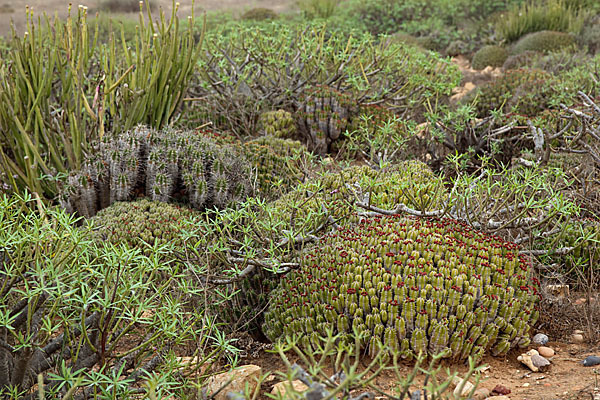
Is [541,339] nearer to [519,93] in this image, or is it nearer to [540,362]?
[540,362]

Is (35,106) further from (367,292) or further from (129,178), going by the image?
(367,292)

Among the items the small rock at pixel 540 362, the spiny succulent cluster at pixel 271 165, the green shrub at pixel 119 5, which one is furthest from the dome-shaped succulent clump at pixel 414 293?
the green shrub at pixel 119 5

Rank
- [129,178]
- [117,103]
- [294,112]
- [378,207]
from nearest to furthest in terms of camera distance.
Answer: [378,207]
[129,178]
[117,103]
[294,112]

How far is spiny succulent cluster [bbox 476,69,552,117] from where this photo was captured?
7.68m

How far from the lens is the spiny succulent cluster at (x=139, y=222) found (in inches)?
171

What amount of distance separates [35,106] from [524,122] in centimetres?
472

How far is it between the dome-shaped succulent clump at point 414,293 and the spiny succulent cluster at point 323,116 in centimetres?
364

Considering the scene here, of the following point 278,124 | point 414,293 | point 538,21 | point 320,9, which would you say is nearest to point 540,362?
point 414,293

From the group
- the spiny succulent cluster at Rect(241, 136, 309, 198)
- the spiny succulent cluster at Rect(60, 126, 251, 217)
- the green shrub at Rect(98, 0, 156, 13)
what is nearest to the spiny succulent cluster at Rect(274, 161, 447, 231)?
the spiny succulent cluster at Rect(60, 126, 251, 217)

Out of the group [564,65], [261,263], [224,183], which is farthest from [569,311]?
[564,65]

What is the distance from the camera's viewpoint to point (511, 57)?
39.9 ft

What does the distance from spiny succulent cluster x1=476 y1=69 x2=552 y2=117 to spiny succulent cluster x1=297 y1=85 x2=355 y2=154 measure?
1679mm

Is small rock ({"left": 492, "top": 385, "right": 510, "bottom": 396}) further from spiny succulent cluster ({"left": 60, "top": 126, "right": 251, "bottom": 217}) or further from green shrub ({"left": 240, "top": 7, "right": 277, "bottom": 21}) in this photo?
green shrub ({"left": 240, "top": 7, "right": 277, "bottom": 21})

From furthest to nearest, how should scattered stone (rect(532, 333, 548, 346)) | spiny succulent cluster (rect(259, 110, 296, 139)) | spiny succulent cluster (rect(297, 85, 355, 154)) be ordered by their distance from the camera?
spiny succulent cluster (rect(297, 85, 355, 154)) < spiny succulent cluster (rect(259, 110, 296, 139)) < scattered stone (rect(532, 333, 548, 346))
